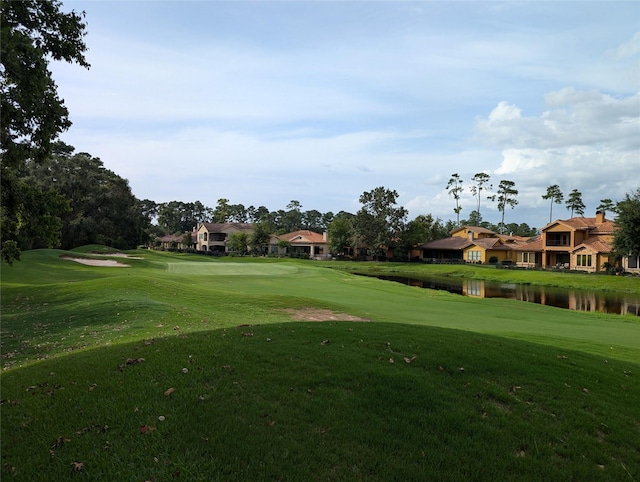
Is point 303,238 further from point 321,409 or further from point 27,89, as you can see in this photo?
point 321,409

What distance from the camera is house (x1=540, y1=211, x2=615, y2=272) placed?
195ft

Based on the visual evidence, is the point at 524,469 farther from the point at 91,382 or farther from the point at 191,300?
the point at 191,300

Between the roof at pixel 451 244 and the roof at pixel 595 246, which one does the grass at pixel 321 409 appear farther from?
the roof at pixel 451 244

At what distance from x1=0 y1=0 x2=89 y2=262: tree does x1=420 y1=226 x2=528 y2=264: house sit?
75.2 m

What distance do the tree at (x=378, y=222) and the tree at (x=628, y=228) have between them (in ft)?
139

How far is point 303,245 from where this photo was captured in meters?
106

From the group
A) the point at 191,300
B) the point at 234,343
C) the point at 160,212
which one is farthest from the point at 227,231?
the point at 234,343

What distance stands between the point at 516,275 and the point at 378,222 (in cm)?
3453

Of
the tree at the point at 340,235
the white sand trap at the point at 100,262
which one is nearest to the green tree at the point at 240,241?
the tree at the point at 340,235

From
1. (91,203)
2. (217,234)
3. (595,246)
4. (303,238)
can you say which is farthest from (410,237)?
(91,203)

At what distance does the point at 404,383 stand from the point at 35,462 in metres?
4.73

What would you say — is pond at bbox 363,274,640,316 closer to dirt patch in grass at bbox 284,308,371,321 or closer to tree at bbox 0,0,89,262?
dirt patch in grass at bbox 284,308,371,321

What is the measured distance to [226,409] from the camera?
552cm

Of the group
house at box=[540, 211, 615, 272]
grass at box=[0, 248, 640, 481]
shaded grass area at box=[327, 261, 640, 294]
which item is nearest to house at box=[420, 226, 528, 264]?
house at box=[540, 211, 615, 272]
